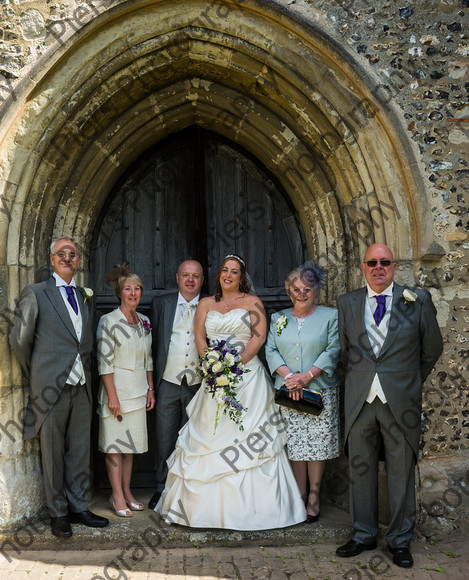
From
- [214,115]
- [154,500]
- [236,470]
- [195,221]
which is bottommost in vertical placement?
[154,500]

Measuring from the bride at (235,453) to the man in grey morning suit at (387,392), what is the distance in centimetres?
51

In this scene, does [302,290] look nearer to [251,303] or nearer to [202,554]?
[251,303]

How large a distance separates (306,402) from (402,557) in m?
1.07

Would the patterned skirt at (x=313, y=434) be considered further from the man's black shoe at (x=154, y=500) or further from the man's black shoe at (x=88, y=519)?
the man's black shoe at (x=88, y=519)

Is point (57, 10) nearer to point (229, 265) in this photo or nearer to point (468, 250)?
point (229, 265)

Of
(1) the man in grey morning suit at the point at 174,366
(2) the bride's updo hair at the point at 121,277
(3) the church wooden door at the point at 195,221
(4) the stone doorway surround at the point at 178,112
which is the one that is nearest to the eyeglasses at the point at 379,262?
(4) the stone doorway surround at the point at 178,112

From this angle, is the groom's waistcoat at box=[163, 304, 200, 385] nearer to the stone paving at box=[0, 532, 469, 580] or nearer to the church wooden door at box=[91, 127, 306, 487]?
the church wooden door at box=[91, 127, 306, 487]

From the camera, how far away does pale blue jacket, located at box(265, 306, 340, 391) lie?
13.2ft

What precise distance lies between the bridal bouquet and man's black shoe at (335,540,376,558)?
0.96 meters

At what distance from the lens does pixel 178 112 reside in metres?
4.63

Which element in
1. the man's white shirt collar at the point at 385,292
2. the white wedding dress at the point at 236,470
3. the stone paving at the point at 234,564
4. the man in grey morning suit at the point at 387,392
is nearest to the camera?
the stone paving at the point at 234,564

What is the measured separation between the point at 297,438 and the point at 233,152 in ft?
7.82

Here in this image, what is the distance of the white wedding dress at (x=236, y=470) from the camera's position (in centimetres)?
386

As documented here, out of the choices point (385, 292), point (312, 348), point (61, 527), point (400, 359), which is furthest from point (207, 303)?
point (61, 527)
